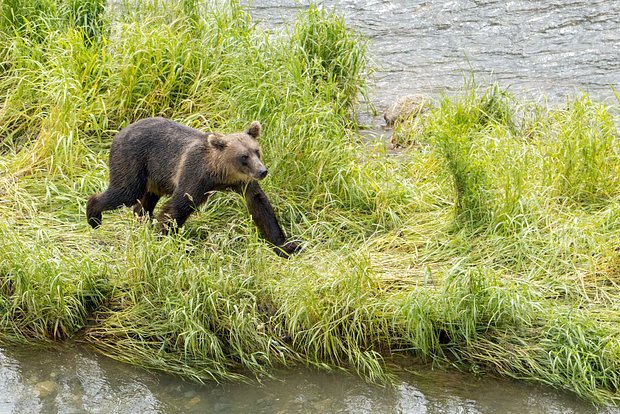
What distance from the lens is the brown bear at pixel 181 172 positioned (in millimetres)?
6367

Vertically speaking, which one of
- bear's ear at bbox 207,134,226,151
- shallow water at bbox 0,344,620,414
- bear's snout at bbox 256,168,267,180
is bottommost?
shallow water at bbox 0,344,620,414

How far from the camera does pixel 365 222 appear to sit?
673 centimetres

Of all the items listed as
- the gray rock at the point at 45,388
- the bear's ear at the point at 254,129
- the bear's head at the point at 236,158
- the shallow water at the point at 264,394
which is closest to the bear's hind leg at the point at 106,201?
the bear's head at the point at 236,158

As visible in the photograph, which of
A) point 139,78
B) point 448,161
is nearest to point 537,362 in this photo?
point 448,161

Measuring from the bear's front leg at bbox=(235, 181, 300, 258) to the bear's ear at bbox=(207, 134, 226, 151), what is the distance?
0.93 feet

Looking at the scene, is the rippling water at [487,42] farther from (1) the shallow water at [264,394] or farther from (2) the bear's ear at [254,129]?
(1) the shallow water at [264,394]

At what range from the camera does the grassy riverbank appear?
5.57 meters

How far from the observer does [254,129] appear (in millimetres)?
6551

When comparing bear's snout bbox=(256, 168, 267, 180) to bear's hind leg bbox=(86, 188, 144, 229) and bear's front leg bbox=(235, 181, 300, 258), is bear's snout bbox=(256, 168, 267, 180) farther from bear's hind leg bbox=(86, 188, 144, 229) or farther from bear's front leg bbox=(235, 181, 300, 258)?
bear's hind leg bbox=(86, 188, 144, 229)

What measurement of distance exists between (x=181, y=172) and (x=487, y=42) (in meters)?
3.75

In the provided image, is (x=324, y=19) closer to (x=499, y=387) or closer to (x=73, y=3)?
(x=73, y=3)

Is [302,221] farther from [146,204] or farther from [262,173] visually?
[146,204]

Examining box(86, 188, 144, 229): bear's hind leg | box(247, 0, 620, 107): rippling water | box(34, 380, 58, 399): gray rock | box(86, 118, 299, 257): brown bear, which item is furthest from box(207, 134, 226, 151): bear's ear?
box(247, 0, 620, 107): rippling water

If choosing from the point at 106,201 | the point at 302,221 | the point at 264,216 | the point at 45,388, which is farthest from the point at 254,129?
the point at 45,388
